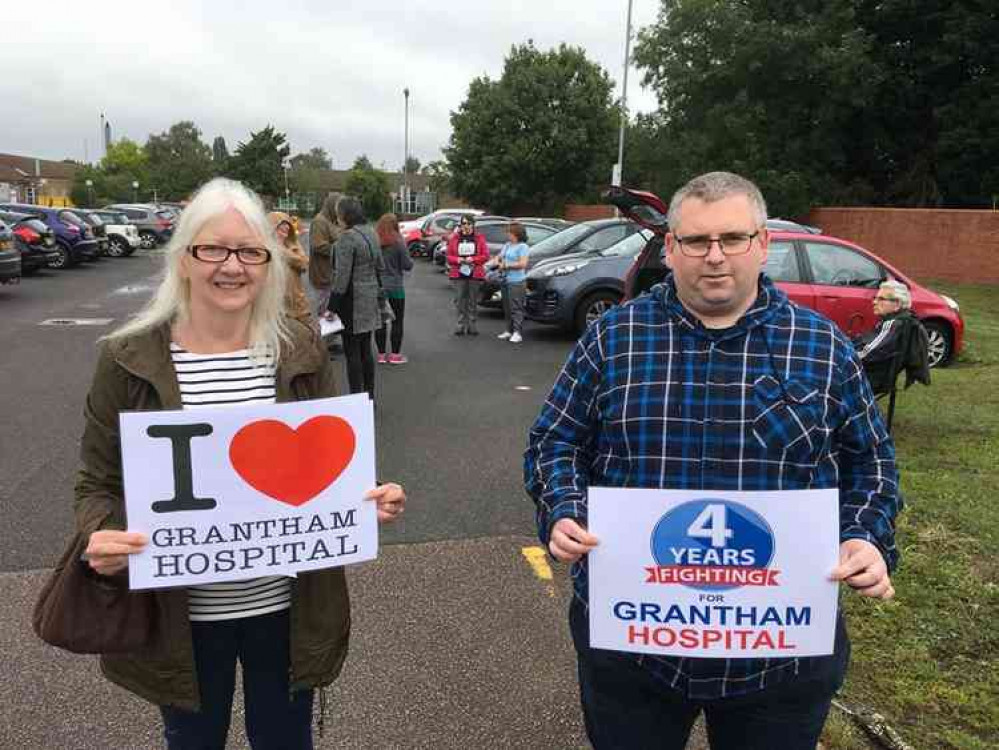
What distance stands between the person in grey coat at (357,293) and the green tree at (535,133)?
32172mm

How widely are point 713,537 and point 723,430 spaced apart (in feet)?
0.76

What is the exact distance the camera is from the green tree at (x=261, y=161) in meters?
61.8

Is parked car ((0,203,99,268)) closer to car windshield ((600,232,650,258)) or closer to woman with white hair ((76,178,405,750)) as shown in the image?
car windshield ((600,232,650,258))

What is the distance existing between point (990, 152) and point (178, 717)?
1141 inches

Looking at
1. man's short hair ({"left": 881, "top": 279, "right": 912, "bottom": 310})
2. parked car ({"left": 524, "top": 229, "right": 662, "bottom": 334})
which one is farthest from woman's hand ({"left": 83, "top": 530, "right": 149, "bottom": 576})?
parked car ({"left": 524, "top": 229, "right": 662, "bottom": 334})

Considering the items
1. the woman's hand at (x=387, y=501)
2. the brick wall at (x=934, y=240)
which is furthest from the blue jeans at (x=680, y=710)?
the brick wall at (x=934, y=240)

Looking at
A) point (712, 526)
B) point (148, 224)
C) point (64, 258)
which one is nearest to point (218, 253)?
point (712, 526)

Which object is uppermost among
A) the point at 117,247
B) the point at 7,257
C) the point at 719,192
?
the point at 719,192

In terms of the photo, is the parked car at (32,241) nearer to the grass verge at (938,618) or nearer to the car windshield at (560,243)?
the car windshield at (560,243)

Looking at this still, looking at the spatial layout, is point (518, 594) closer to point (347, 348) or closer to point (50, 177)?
point (347, 348)

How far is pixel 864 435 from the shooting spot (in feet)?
5.85

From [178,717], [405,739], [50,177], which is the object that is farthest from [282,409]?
[50,177]

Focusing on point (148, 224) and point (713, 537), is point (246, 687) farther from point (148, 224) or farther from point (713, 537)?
point (148, 224)

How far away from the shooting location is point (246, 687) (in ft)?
6.82
